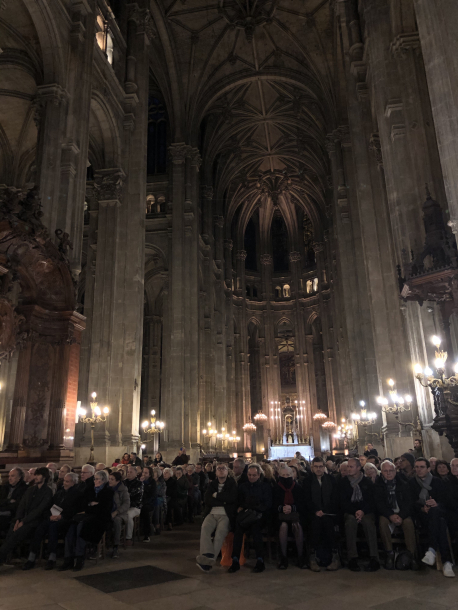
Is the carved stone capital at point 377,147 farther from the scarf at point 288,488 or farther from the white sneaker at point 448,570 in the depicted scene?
the white sneaker at point 448,570

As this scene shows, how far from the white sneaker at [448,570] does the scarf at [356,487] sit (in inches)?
47.4

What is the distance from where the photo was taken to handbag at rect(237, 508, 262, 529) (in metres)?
6.18

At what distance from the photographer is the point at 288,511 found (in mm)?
6359

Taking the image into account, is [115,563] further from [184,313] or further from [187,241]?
[187,241]

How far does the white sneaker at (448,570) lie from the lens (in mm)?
5342

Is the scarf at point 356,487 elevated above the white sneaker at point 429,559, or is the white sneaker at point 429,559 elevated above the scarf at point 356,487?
the scarf at point 356,487

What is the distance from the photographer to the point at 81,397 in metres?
17.5

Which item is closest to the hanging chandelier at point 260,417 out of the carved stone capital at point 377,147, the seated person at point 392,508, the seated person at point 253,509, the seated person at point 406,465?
the carved stone capital at point 377,147

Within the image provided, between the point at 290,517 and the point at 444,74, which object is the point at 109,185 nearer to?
the point at 444,74

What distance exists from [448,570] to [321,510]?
5.20 ft

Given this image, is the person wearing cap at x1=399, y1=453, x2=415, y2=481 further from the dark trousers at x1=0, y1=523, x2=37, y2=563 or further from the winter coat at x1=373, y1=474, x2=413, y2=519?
the dark trousers at x1=0, y1=523, x2=37, y2=563

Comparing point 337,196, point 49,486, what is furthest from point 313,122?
point 49,486

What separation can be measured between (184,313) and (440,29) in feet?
61.4

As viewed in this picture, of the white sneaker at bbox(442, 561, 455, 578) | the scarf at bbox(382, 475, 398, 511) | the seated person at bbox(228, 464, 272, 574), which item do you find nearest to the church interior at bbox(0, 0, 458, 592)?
the white sneaker at bbox(442, 561, 455, 578)
